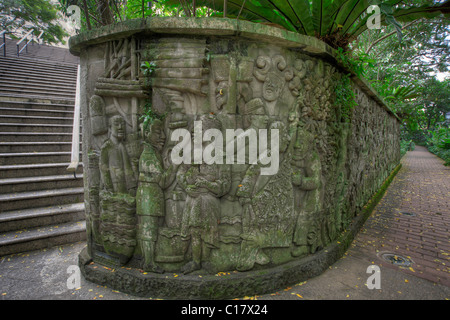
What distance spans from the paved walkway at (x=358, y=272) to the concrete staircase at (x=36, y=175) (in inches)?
11.7

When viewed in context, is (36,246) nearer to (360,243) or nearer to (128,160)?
(128,160)

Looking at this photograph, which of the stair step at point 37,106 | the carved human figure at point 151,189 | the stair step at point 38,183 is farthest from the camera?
the stair step at point 37,106

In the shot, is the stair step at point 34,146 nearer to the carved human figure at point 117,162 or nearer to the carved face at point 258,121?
the carved human figure at point 117,162

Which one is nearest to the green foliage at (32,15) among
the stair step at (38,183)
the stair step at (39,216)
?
the stair step at (38,183)

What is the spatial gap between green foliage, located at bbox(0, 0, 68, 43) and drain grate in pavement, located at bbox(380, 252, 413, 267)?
2037 cm

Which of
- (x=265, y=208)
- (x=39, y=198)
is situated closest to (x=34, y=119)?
(x=39, y=198)

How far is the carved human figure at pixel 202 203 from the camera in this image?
279cm

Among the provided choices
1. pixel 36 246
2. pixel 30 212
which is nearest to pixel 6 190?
pixel 30 212

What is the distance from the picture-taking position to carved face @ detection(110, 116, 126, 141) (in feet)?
9.54

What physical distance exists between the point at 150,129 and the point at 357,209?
4.59m

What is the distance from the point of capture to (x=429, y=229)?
5.08 meters

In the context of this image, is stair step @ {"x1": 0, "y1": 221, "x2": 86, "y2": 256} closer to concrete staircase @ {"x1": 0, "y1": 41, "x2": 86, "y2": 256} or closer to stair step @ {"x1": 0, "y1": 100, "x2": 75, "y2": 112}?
concrete staircase @ {"x1": 0, "y1": 41, "x2": 86, "y2": 256}

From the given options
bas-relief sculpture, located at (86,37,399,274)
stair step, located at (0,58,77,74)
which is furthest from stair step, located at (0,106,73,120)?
stair step, located at (0,58,77,74)

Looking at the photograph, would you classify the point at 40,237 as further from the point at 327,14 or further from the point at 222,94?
the point at 327,14
